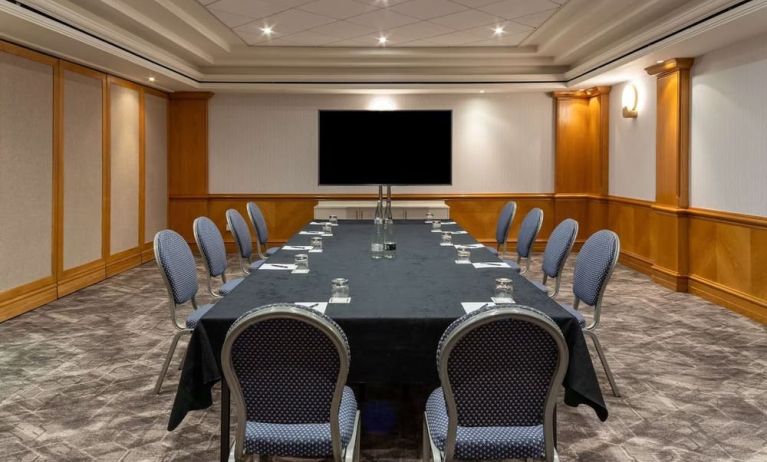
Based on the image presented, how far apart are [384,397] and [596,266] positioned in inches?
49.0

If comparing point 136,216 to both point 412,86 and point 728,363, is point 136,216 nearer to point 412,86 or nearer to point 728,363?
point 412,86

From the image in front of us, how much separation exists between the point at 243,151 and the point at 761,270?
20.7ft

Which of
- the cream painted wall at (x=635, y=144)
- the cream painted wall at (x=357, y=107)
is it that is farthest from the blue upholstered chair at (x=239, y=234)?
the cream painted wall at (x=635, y=144)

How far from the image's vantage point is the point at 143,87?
7.77m

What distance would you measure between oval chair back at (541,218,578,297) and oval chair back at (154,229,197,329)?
2092 millimetres

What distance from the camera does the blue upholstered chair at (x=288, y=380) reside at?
5.69 ft

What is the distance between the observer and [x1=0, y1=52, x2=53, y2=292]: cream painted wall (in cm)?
496

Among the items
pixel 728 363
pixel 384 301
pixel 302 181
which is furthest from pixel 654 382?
pixel 302 181

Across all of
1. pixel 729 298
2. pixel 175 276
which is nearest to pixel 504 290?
pixel 175 276

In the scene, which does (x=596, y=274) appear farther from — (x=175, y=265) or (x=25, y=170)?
(x=25, y=170)

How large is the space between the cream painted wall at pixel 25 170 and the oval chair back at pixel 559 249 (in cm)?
404

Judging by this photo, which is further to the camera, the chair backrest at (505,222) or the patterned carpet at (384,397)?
the chair backrest at (505,222)

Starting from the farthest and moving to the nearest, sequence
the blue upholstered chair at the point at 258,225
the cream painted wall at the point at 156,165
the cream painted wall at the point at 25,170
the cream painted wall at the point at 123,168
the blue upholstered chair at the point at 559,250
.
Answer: the cream painted wall at the point at 156,165 → the cream painted wall at the point at 123,168 → the blue upholstered chair at the point at 258,225 → the cream painted wall at the point at 25,170 → the blue upholstered chair at the point at 559,250

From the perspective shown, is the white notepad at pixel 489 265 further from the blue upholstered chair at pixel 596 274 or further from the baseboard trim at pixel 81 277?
the baseboard trim at pixel 81 277
